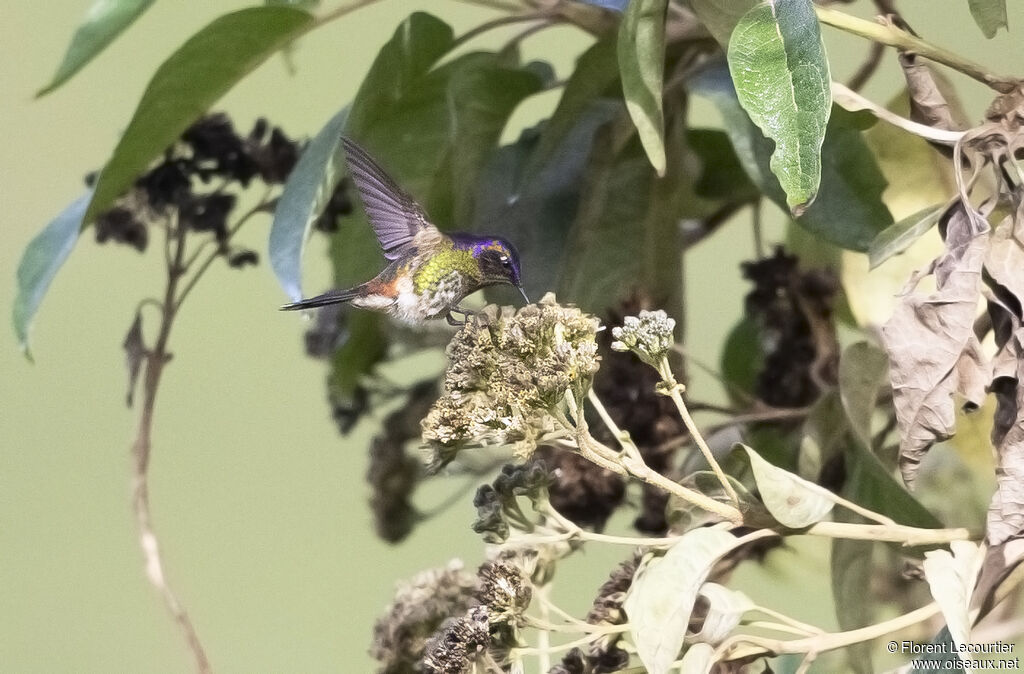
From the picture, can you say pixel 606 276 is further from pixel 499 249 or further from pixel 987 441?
pixel 987 441

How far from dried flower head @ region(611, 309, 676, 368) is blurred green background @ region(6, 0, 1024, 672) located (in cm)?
54

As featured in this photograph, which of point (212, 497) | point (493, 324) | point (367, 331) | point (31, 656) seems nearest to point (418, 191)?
point (367, 331)

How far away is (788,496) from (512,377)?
11 cm

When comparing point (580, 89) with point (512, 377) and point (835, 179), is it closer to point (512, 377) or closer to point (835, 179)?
point (835, 179)

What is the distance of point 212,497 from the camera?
1218 millimetres

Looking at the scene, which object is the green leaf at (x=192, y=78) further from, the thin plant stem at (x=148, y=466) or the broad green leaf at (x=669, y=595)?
the broad green leaf at (x=669, y=595)

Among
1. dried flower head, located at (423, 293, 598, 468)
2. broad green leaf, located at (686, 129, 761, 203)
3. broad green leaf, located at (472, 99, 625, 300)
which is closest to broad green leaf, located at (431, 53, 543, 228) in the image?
broad green leaf, located at (472, 99, 625, 300)

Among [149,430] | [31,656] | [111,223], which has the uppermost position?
[111,223]

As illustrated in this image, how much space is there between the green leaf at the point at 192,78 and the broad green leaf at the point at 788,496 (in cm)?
34

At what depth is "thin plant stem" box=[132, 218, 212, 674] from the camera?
56 centimetres

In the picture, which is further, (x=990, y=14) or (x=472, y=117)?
(x=472, y=117)

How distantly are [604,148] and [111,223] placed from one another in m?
0.30

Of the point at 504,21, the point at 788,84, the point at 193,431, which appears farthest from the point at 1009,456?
the point at 193,431

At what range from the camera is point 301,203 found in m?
0.51
